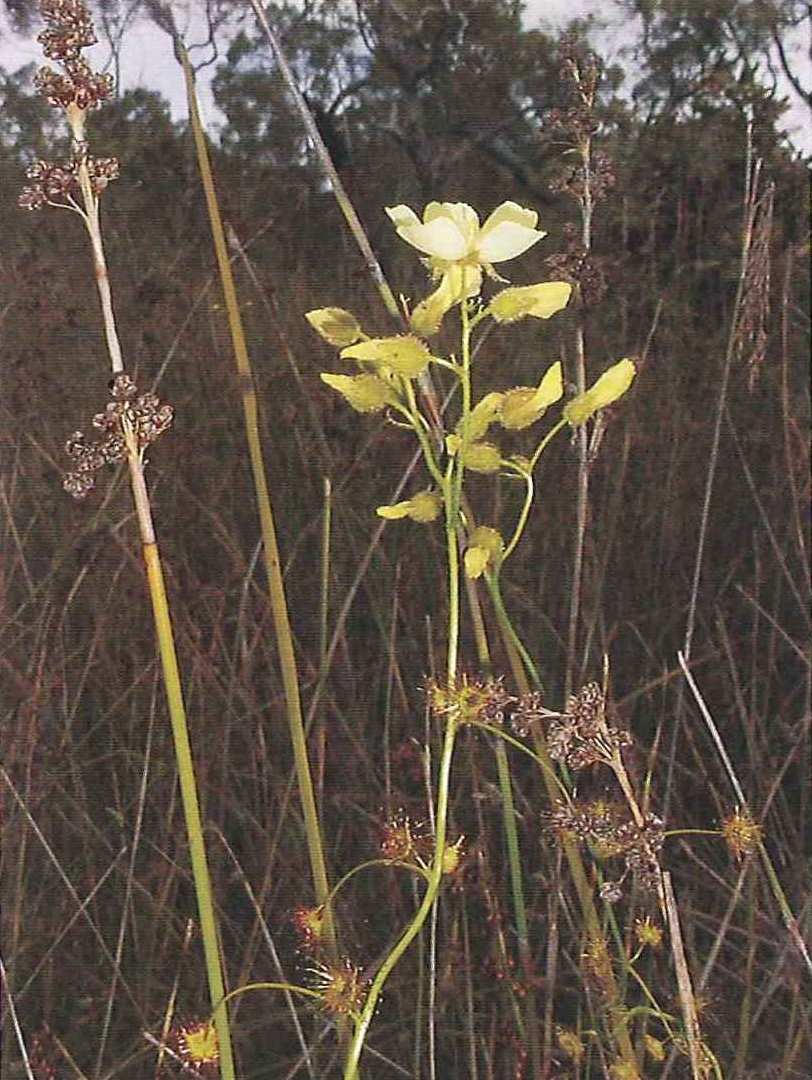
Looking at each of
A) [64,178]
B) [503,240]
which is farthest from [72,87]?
[503,240]

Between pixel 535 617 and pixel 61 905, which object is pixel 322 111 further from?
pixel 61 905

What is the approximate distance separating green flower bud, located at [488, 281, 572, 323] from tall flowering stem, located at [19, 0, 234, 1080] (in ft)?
0.36

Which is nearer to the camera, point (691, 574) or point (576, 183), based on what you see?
point (576, 183)

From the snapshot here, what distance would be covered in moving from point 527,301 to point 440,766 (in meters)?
0.24

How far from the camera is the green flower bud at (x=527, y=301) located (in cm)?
37

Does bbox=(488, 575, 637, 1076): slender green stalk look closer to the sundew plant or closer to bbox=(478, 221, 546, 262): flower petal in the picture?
the sundew plant

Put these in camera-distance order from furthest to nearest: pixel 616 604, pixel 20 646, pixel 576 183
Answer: pixel 616 604, pixel 20 646, pixel 576 183

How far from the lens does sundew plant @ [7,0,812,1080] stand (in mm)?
345

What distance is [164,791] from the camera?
0.69m

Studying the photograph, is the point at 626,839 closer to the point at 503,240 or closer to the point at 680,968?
the point at 680,968

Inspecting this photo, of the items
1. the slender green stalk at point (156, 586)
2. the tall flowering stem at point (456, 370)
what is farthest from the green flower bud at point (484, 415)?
the slender green stalk at point (156, 586)

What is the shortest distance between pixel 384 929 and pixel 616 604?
0.28 metres

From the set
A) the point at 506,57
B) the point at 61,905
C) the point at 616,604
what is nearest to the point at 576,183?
the point at 506,57

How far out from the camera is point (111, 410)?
0.33 metres
